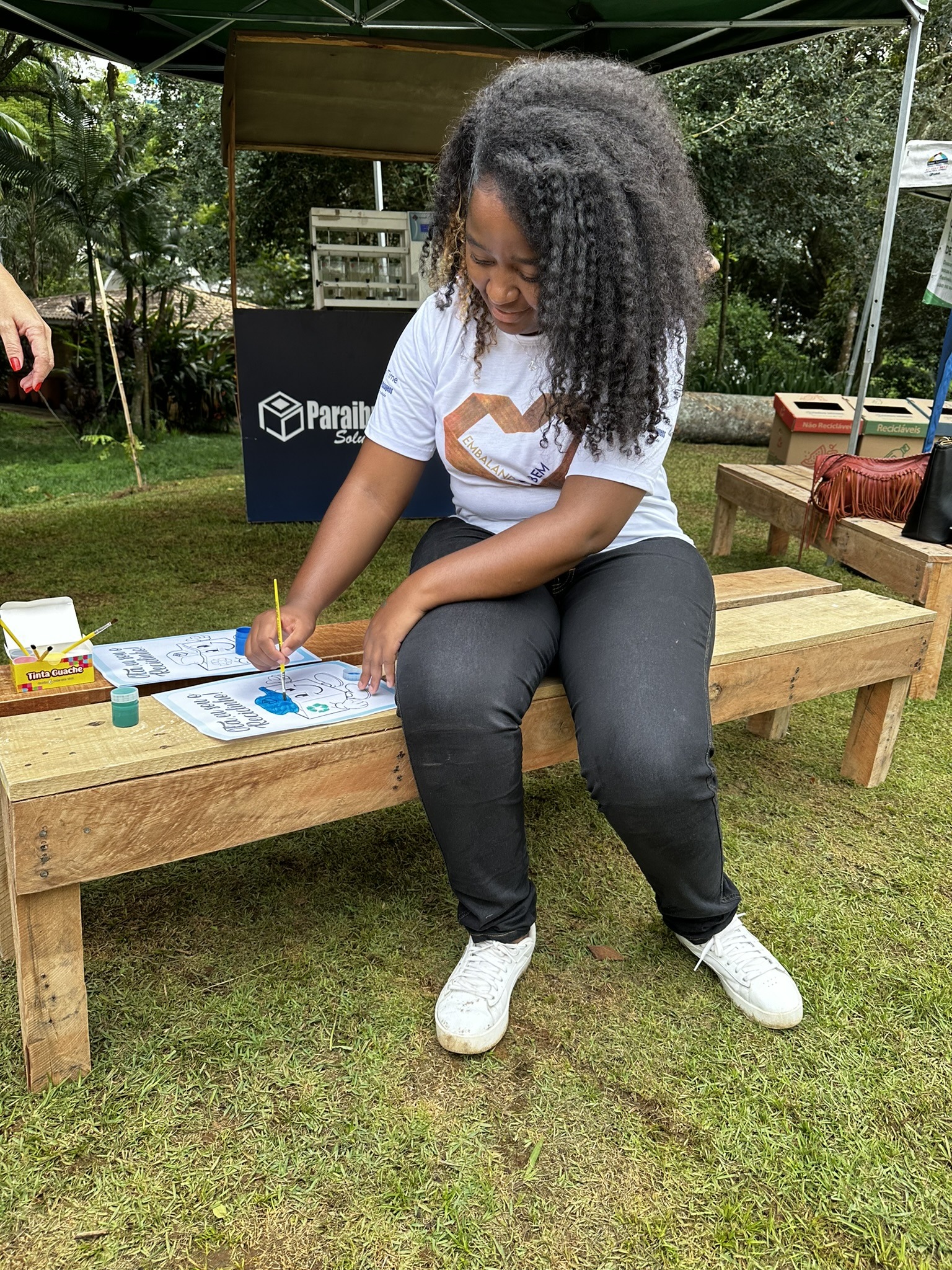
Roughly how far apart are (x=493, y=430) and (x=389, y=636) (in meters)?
0.42

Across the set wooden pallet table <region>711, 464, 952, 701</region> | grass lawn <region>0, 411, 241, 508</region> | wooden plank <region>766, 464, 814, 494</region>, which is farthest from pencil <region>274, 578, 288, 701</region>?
grass lawn <region>0, 411, 241, 508</region>

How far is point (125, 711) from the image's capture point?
4.87 ft

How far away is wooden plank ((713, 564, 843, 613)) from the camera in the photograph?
2.51 metres

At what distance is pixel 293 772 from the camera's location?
149 centimetres

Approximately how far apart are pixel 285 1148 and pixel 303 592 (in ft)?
2.89

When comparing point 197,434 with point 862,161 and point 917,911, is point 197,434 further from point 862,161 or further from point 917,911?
point 917,911

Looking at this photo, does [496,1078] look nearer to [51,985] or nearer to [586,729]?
[586,729]

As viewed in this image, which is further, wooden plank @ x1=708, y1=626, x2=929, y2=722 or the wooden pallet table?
the wooden pallet table

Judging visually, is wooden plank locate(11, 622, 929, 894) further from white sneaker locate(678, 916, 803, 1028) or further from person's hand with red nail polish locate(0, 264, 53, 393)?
person's hand with red nail polish locate(0, 264, 53, 393)

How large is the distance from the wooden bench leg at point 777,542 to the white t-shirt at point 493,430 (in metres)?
3.16

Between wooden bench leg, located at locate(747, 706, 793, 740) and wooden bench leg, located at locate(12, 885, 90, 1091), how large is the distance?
6.50ft

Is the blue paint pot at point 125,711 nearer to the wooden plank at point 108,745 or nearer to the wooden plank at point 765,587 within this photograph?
the wooden plank at point 108,745

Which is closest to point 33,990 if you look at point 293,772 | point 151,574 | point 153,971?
point 153,971

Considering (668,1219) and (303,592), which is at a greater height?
(303,592)
